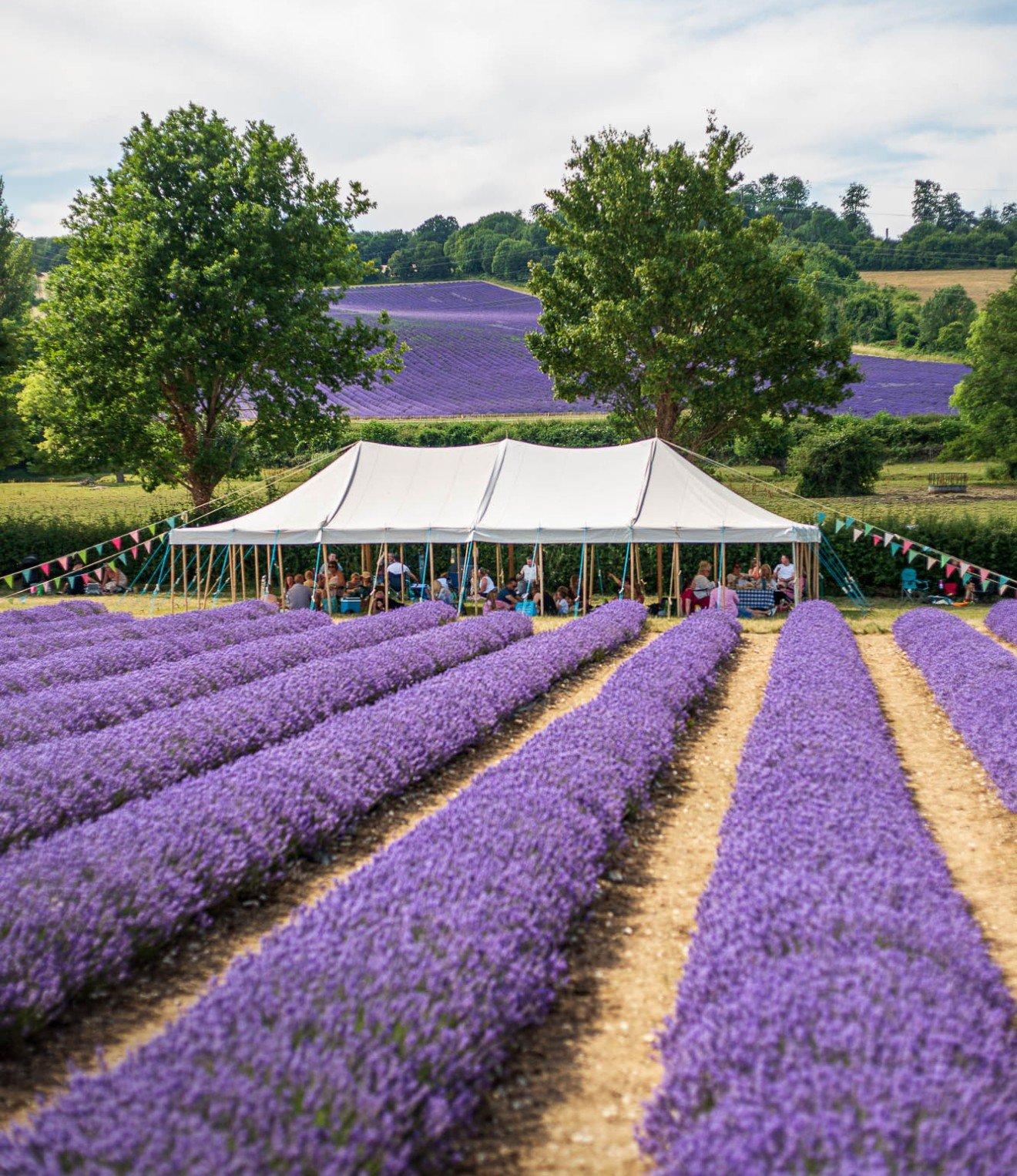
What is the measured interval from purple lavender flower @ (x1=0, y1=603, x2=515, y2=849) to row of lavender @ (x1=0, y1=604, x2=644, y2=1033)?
0.59 feet

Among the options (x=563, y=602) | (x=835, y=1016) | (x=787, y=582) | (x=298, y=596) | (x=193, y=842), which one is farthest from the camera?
(x=787, y=582)

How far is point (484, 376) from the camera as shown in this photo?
133 ft

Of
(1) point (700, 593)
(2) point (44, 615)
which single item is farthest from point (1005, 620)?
(2) point (44, 615)

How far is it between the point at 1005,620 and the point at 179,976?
1303 cm

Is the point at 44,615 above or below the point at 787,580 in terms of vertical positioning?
below

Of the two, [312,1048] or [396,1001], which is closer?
[312,1048]

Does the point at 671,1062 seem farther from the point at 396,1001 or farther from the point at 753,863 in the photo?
the point at 753,863

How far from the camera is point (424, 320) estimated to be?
4888cm

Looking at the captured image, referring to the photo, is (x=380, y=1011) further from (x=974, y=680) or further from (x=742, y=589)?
(x=742, y=589)

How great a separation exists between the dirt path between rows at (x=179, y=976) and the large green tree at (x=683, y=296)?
17416 mm

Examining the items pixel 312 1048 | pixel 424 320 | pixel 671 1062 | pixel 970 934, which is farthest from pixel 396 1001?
pixel 424 320

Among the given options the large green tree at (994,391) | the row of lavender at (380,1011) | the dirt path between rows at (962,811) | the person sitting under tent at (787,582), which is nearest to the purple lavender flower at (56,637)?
the row of lavender at (380,1011)

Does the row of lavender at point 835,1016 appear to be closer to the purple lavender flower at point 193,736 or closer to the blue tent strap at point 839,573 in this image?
the purple lavender flower at point 193,736

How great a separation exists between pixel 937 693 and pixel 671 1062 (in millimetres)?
7537
